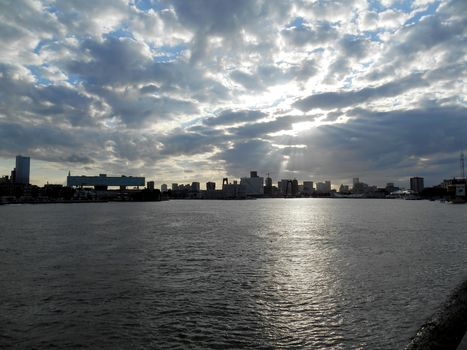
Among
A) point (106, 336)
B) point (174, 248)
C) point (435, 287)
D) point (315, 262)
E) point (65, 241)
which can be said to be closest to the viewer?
point (106, 336)

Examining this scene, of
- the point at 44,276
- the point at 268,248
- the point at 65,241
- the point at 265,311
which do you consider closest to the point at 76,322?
the point at 265,311

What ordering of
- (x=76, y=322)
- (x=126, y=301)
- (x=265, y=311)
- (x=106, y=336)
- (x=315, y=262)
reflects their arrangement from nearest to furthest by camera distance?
(x=106, y=336)
(x=76, y=322)
(x=265, y=311)
(x=126, y=301)
(x=315, y=262)

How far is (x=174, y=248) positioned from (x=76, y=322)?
71.8 ft

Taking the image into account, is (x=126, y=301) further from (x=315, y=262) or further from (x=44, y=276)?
(x=315, y=262)

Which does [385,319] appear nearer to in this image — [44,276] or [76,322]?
[76,322]

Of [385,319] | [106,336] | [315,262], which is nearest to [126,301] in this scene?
[106,336]

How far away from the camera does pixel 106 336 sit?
14344 millimetres

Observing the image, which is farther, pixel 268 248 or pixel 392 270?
pixel 268 248

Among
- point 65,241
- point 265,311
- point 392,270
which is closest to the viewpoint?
point 265,311

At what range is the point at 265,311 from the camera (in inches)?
684

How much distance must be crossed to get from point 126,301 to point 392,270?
19571 mm

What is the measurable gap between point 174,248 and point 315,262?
15.1 metres

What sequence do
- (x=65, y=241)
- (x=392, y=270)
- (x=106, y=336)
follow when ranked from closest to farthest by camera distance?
(x=106, y=336) → (x=392, y=270) → (x=65, y=241)

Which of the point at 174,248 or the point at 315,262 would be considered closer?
the point at 315,262
